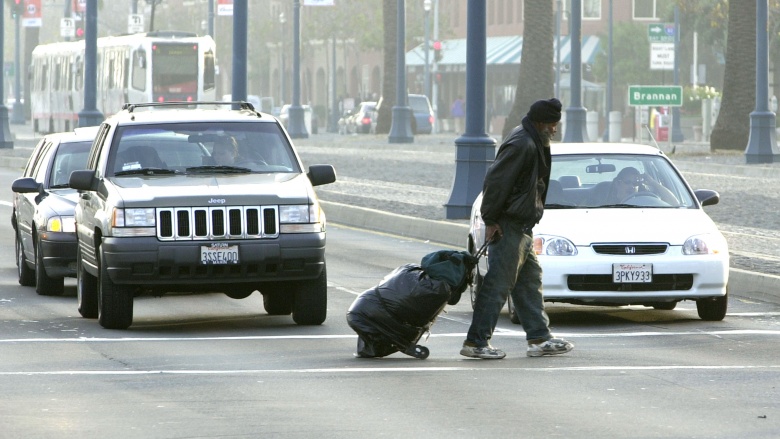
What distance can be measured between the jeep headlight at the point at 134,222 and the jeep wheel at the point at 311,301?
1.22m

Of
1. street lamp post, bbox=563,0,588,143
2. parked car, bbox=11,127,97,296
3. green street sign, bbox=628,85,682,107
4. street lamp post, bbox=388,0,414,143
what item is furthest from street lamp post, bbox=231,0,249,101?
street lamp post, bbox=388,0,414,143

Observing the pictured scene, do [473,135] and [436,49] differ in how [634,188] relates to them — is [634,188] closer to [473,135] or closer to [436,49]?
[473,135]

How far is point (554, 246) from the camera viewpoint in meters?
13.2

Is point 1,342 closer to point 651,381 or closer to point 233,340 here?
point 233,340

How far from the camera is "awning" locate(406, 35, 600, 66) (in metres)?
83.4

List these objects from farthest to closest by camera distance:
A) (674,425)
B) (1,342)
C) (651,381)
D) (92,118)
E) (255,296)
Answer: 1. (92,118)
2. (255,296)
3. (1,342)
4. (651,381)
5. (674,425)

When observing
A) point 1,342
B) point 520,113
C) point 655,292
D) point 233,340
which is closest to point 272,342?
point 233,340

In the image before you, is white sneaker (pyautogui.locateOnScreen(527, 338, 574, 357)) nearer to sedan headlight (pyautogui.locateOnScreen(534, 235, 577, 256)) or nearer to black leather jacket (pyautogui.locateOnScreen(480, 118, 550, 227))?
black leather jacket (pyautogui.locateOnScreen(480, 118, 550, 227))

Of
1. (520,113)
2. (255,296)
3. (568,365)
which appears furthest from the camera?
(520,113)

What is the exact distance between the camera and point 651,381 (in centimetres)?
1007

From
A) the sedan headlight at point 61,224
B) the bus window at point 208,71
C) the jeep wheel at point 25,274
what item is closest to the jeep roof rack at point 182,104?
the sedan headlight at point 61,224

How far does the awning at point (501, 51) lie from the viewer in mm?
83375

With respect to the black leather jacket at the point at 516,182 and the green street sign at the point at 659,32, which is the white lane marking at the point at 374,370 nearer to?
the black leather jacket at the point at 516,182

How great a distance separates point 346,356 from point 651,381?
2233mm
